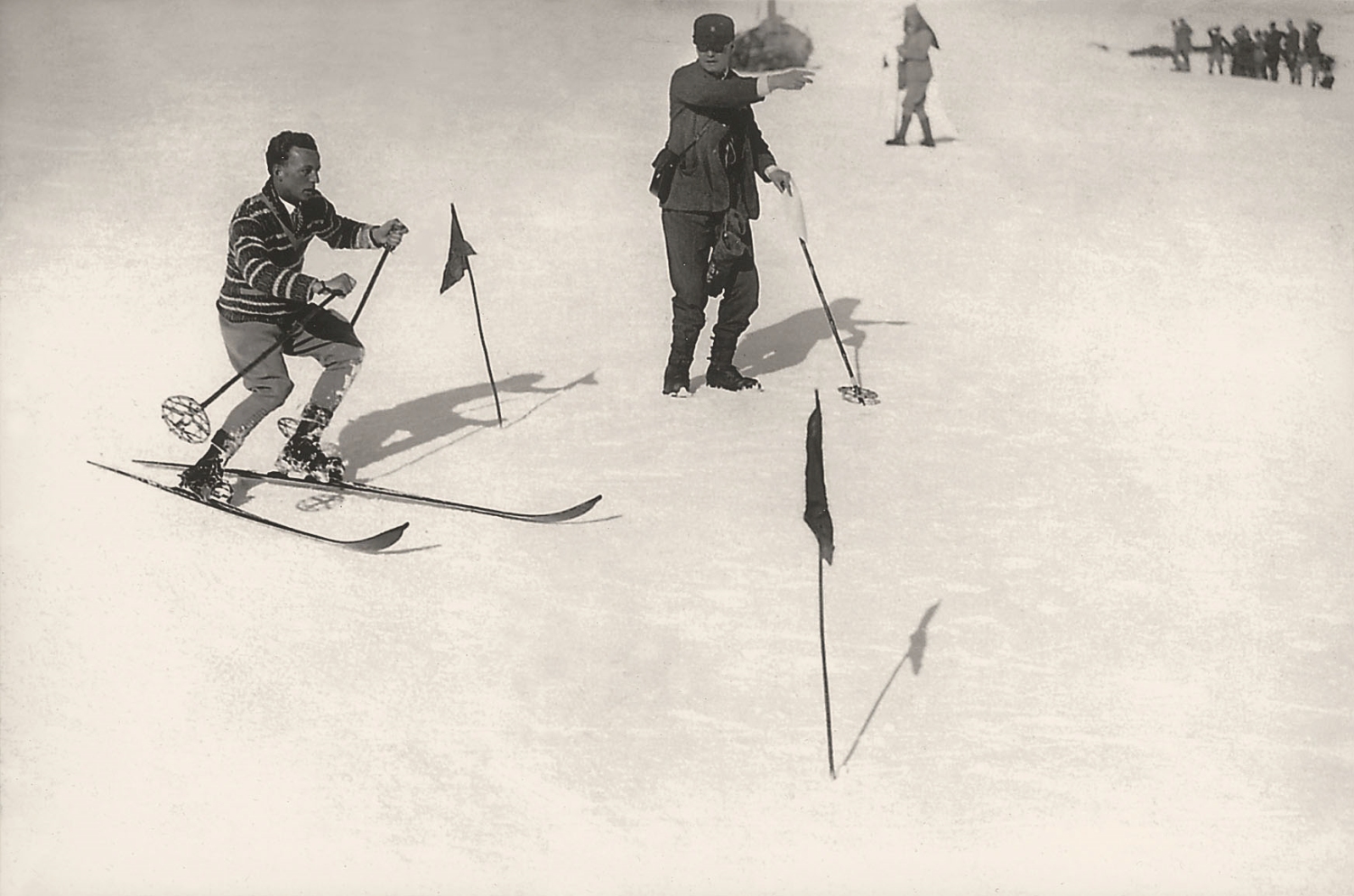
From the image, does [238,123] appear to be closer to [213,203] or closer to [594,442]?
[213,203]

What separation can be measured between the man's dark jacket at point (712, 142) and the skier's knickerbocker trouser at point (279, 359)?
1466 millimetres

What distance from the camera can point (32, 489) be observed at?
Answer: 6.29 m

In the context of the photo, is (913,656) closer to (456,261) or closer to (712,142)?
(712,142)

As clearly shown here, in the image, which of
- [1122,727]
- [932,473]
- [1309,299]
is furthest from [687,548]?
[1309,299]

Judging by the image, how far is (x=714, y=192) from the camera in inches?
259

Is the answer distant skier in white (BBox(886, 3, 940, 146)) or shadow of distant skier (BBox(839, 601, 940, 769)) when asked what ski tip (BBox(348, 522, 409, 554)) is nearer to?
shadow of distant skier (BBox(839, 601, 940, 769))

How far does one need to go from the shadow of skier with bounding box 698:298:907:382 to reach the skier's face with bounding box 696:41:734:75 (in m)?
1.43

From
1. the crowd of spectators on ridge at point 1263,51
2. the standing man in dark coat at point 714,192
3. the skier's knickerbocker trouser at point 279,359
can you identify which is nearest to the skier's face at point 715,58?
the standing man in dark coat at point 714,192

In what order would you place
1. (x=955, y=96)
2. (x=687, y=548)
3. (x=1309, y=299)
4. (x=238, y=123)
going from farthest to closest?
(x=955, y=96), (x=238, y=123), (x=1309, y=299), (x=687, y=548)

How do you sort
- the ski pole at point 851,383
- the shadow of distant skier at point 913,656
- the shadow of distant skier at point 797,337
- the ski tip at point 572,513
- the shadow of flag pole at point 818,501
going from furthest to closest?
the shadow of distant skier at point 797,337 < the ski pole at point 851,383 < the ski tip at point 572,513 < the shadow of distant skier at point 913,656 < the shadow of flag pole at point 818,501

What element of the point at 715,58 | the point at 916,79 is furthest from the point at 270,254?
the point at 916,79

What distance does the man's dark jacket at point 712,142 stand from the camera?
6402 millimetres

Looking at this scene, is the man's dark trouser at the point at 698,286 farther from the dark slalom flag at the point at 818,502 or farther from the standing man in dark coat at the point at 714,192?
the dark slalom flag at the point at 818,502

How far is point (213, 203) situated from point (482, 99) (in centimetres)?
194
